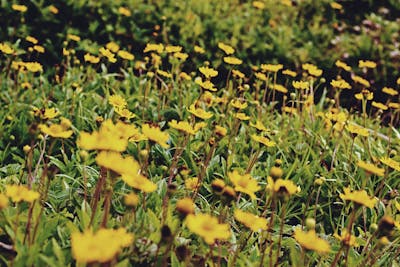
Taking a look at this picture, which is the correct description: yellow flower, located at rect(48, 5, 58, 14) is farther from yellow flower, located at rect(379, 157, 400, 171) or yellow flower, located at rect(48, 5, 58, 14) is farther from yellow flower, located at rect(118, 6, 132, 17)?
yellow flower, located at rect(379, 157, 400, 171)

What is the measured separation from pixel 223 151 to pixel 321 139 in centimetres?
53

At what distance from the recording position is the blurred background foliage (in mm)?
3924

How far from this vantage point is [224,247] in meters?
1.65

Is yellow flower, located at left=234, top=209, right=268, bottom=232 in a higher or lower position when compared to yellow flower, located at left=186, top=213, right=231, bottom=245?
lower

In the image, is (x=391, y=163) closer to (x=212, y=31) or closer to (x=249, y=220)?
(x=249, y=220)

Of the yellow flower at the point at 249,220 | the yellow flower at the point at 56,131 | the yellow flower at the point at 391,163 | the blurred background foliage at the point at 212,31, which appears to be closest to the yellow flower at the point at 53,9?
the blurred background foliage at the point at 212,31

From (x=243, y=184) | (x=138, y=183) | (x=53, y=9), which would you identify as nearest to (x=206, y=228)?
(x=138, y=183)

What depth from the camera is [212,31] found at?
14.0ft

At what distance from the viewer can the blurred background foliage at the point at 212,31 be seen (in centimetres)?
392

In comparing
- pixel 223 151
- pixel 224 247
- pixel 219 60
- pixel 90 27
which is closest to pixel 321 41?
pixel 219 60

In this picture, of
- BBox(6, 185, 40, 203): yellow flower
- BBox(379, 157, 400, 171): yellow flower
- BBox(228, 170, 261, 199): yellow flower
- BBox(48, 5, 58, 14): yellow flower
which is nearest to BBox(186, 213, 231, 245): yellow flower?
BBox(228, 170, 261, 199): yellow flower

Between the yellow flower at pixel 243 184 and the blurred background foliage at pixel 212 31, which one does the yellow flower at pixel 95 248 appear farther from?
the blurred background foliage at pixel 212 31

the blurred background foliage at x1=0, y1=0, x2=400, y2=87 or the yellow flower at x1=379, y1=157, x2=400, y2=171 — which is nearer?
the yellow flower at x1=379, y1=157, x2=400, y2=171

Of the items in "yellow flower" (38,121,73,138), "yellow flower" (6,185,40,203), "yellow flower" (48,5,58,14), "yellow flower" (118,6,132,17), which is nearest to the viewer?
"yellow flower" (6,185,40,203)
